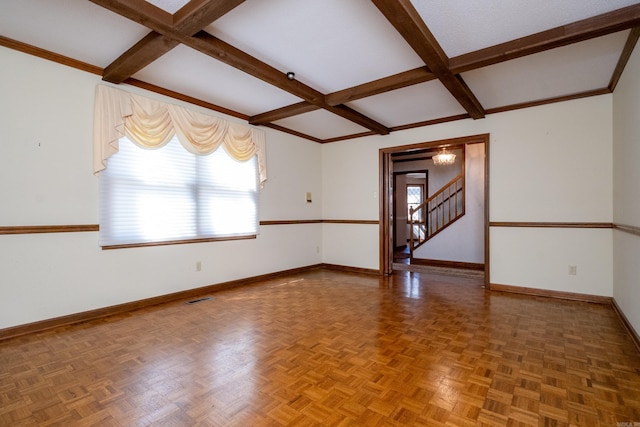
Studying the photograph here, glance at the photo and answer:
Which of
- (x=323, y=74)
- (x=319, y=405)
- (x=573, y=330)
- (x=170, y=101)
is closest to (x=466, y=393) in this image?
(x=319, y=405)

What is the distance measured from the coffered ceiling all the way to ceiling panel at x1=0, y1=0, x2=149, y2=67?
11 millimetres

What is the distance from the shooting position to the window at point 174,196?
3139mm

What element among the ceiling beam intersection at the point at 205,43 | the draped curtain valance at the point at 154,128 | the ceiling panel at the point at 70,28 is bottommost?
the draped curtain valance at the point at 154,128

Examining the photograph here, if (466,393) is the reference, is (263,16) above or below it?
→ above

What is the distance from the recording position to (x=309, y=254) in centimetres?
561

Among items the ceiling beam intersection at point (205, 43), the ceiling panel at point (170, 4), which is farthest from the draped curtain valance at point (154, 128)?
the ceiling panel at point (170, 4)

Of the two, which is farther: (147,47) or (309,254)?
(309,254)

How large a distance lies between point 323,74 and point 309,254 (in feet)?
11.0

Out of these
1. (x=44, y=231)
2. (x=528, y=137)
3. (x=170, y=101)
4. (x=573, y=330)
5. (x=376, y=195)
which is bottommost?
(x=573, y=330)

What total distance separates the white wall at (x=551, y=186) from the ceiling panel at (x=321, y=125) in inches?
52.1

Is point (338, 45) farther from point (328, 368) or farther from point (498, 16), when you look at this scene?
point (328, 368)

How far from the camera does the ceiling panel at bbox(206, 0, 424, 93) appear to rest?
82.7 inches

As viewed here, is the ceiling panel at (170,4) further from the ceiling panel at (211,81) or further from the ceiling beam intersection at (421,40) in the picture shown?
the ceiling beam intersection at (421,40)

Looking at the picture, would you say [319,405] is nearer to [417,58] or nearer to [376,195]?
[417,58]
